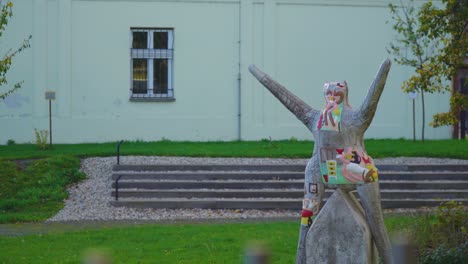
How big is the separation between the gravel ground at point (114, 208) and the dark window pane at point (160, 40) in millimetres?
6570

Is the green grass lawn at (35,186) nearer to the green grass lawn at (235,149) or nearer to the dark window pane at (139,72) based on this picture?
the green grass lawn at (235,149)

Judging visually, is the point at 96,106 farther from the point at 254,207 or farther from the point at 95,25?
the point at 254,207

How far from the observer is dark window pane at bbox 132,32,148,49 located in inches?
981

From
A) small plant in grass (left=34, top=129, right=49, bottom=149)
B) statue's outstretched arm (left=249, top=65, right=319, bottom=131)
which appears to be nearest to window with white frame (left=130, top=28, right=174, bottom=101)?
small plant in grass (left=34, top=129, right=49, bottom=149)

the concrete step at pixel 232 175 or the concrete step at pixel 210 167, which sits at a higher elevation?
the concrete step at pixel 210 167

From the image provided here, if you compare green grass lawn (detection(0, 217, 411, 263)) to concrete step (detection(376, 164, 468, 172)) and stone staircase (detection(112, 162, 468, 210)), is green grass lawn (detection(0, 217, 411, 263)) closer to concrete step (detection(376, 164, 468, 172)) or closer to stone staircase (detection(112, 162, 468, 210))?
stone staircase (detection(112, 162, 468, 210))

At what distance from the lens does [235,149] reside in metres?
21.3

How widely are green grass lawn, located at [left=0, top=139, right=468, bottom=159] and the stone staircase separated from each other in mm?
1604

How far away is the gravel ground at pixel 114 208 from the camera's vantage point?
15.3 m

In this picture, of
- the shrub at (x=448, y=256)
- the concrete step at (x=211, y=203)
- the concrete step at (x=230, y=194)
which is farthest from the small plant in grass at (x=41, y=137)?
the shrub at (x=448, y=256)

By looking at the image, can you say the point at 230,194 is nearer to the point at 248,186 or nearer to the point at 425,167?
the point at 248,186

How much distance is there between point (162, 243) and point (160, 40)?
14.2 metres

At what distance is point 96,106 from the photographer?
2472cm

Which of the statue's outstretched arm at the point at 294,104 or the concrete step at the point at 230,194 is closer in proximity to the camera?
the statue's outstretched arm at the point at 294,104
